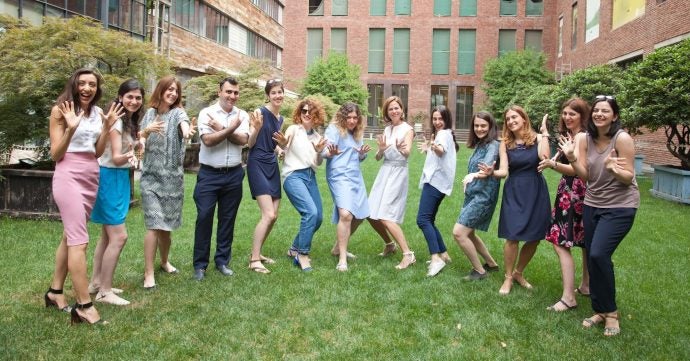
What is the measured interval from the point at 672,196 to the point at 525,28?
118ft

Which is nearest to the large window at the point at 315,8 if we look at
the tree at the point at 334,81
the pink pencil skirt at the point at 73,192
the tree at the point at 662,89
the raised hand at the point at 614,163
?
the tree at the point at 334,81

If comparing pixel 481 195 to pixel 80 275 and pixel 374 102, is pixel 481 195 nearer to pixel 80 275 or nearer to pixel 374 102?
pixel 80 275

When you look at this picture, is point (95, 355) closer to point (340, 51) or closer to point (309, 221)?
point (309, 221)

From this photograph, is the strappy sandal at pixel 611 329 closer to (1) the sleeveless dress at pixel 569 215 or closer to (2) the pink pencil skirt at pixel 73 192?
(1) the sleeveless dress at pixel 569 215

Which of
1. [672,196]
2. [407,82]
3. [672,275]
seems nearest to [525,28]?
[407,82]

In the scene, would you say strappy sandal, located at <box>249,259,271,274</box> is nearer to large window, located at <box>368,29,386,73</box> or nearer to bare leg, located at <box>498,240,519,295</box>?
bare leg, located at <box>498,240,519,295</box>

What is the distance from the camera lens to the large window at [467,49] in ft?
158

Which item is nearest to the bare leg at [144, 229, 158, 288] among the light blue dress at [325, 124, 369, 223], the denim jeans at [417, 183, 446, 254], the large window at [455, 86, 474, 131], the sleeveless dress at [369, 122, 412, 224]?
the light blue dress at [325, 124, 369, 223]

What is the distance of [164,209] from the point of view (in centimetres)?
570

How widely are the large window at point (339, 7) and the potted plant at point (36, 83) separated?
132ft

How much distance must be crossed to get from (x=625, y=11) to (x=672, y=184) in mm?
14819

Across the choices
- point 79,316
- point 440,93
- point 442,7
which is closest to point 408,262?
point 79,316

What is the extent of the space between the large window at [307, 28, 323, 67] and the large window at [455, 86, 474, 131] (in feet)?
38.5

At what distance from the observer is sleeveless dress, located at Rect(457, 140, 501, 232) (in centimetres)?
611
